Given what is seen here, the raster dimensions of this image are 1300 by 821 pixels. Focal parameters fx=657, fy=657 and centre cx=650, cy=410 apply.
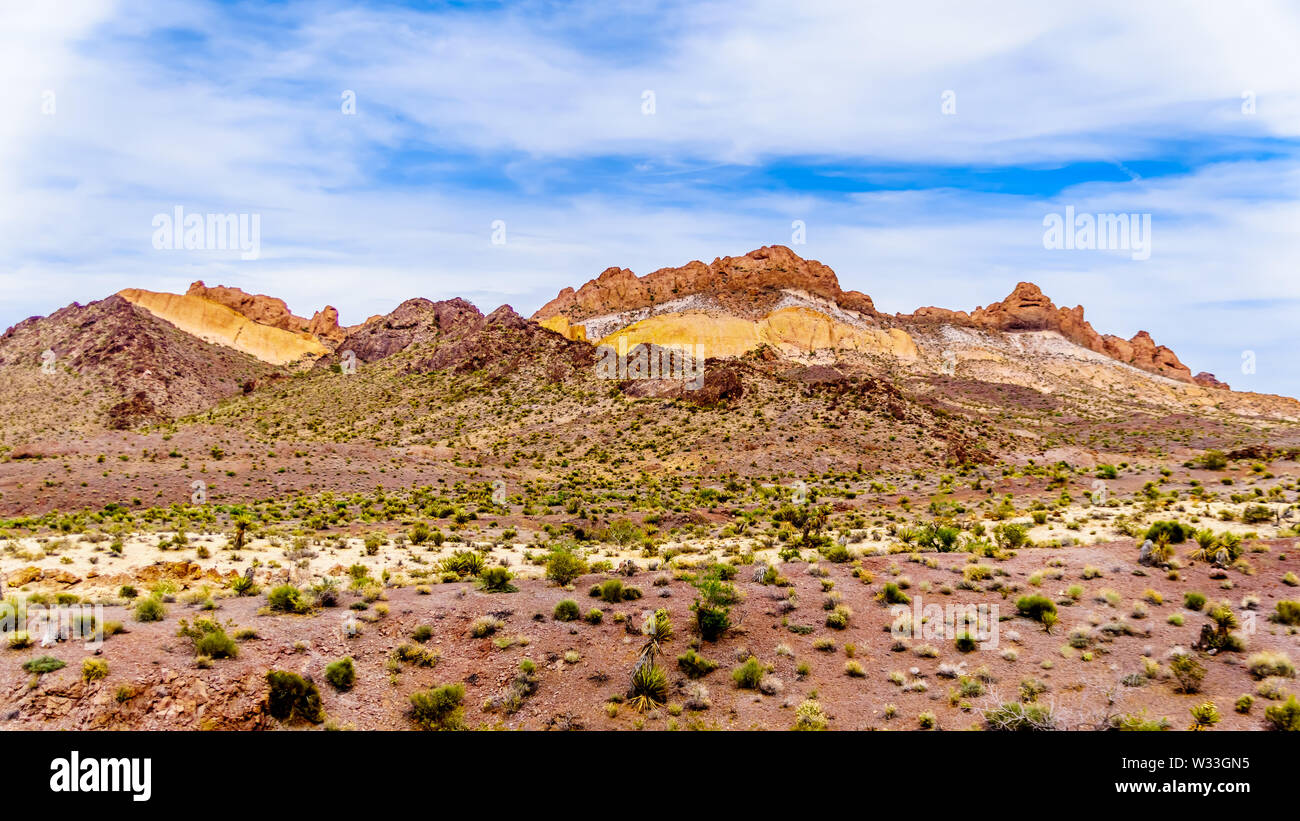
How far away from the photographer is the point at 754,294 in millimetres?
101812

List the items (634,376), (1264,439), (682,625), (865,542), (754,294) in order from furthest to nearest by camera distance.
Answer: (754,294), (634,376), (1264,439), (865,542), (682,625)

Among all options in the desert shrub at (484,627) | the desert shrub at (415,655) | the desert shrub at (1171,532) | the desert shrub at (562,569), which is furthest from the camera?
the desert shrub at (1171,532)

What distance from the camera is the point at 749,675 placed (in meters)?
12.7

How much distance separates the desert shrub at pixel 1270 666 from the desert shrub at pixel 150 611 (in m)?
21.0

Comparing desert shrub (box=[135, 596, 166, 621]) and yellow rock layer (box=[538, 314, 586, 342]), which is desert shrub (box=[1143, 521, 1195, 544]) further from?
yellow rock layer (box=[538, 314, 586, 342])

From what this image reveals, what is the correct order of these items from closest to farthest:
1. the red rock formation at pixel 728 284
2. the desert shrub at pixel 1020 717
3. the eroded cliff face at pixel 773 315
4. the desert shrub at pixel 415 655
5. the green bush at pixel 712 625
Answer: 1. the desert shrub at pixel 1020 717
2. the desert shrub at pixel 415 655
3. the green bush at pixel 712 625
4. the eroded cliff face at pixel 773 315
5. the red rock formation at pixel 728 284

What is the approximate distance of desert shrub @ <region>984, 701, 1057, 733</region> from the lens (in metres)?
10.4

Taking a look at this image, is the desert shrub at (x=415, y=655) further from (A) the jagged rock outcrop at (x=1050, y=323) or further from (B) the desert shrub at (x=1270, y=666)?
(A) the jagged rock outcrop at (x=1050, y=323)

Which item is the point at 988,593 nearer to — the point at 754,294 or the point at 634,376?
the point at 634,376

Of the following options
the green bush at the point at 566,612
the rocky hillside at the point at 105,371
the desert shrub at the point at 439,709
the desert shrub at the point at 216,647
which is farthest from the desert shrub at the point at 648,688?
the rocky hillside at the point at 105,371

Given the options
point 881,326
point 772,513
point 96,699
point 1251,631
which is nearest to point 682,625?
point 96,699

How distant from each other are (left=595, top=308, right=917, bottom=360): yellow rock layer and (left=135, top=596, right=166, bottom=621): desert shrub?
67.4 m

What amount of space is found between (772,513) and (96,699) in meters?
27.4

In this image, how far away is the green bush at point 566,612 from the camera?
15.1m
